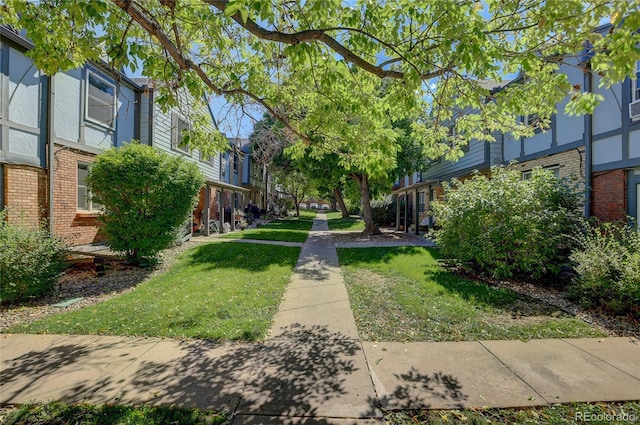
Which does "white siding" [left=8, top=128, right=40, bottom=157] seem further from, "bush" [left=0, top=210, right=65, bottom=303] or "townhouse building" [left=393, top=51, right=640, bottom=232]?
"townhouse building" [left=393, top=51, right=640, bottom=232]

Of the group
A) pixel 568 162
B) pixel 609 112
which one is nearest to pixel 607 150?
pixel 609 112

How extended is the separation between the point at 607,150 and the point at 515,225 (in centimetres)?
417

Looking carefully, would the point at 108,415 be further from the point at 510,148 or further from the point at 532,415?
the point at 510,148

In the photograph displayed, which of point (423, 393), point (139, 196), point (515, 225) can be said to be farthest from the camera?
point (139, 196)

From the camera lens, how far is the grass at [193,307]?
4164 millimetres

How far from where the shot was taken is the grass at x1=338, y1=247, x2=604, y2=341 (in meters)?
4.17

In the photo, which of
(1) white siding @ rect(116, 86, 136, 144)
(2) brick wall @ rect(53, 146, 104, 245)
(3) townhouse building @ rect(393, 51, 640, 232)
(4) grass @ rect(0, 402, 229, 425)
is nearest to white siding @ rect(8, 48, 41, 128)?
(2) brick wall @ rect(53, 146, 104, 245)

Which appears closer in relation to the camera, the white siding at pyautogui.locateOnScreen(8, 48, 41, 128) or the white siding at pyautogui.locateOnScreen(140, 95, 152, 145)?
the white siding at pyautogui.locateOnScreen(8, 48, 41, 128)

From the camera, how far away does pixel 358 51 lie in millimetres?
4438

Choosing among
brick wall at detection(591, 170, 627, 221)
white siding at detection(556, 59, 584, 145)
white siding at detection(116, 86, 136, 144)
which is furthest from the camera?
white siding at detection(116, 86, 136, 144)

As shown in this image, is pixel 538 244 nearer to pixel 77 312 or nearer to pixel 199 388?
pixel 199 388

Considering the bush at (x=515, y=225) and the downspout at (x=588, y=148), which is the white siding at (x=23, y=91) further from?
the downspout at (x=588, y=148)

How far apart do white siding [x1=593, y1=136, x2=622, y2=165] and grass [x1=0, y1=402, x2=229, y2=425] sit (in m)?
10.4

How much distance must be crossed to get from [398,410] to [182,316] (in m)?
3.53
